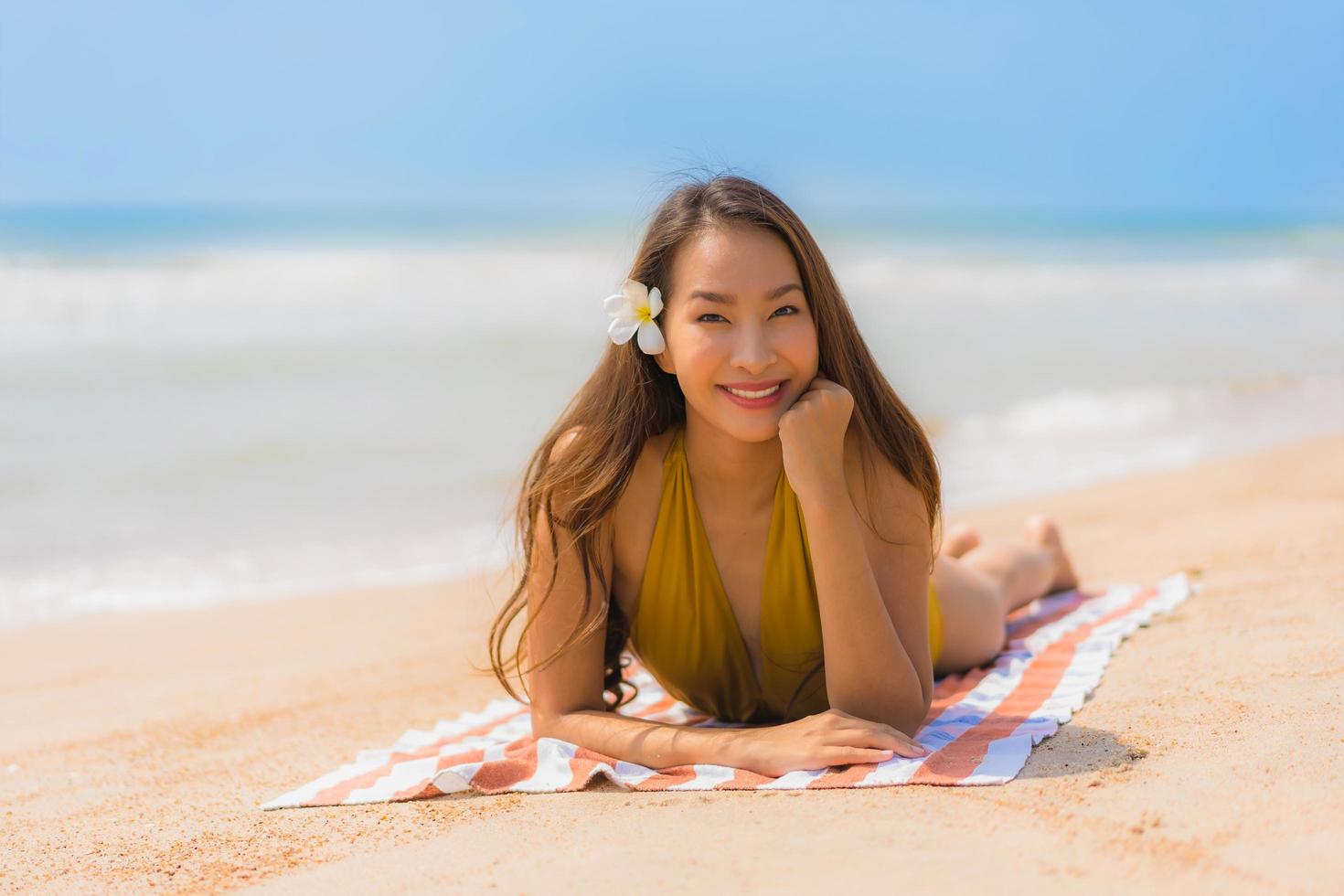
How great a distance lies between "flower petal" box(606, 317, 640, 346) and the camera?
134 inches

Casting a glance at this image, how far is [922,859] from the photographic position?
2.31m

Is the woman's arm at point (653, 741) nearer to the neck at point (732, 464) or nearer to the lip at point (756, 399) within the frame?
the neck at point (732, 464)

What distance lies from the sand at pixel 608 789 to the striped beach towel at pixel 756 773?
0.06 metres

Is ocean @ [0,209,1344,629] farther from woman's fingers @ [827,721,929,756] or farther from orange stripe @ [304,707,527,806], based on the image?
woman's fingers @ [827,721,929,756]

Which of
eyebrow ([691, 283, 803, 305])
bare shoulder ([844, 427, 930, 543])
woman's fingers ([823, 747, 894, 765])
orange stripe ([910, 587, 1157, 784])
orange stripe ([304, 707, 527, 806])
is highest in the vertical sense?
eyebrow ([691, 283, 803, 305])

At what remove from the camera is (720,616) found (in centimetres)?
365

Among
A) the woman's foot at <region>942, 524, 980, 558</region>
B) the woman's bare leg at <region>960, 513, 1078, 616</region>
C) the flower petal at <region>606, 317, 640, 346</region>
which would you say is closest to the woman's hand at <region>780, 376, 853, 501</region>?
the flower petal at <region>606, 317, 640, 346</region>

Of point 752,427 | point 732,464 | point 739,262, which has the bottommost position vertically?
point 732,464

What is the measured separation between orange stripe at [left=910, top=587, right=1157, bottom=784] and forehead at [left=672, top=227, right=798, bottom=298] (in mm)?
1262

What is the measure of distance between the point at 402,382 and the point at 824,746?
405 inches

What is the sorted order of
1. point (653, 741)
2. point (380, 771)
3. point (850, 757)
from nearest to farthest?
point (850, 757) < point (653, 741) < point (380, 771)

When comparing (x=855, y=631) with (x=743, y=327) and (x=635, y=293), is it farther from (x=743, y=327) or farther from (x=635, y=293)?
(x=635, y=293)

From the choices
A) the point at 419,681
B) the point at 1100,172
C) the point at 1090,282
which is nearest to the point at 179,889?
the point at 419,681

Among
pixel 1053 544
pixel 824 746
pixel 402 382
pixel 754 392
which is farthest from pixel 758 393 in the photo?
pixel 402 382
